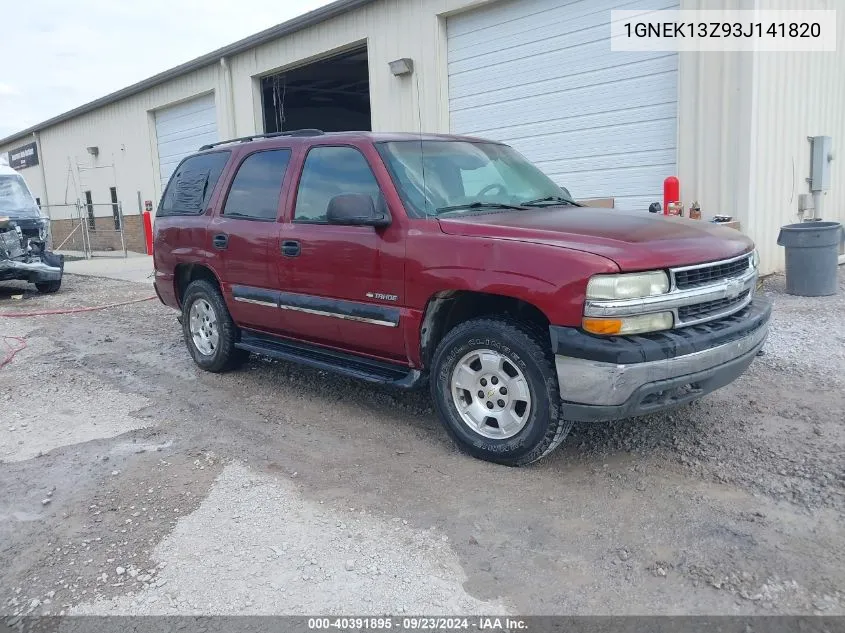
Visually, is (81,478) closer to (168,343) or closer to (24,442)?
(24,442)

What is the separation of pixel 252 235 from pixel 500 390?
2.51 m

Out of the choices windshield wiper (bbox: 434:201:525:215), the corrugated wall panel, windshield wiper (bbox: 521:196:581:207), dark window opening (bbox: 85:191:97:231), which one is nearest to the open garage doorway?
the corrugated wall panel

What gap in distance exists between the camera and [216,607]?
2984 millimetres

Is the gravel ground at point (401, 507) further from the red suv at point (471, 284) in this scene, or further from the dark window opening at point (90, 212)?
the dark window opening at point (90, 212)

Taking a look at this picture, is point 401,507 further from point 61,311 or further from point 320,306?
point 61,311

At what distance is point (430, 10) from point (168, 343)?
23.0 feet

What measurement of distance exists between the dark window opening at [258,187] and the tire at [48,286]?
821cm

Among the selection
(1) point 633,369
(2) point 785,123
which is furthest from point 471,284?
(2) point 785,123

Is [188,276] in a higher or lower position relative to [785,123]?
lower

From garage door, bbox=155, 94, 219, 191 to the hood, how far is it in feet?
48.3

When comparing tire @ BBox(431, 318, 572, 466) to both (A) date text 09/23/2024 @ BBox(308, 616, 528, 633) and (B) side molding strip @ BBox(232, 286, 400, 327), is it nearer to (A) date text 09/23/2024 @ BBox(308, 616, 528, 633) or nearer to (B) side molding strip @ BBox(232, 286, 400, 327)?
(B) side molding strip @ BBox(232, 286, 400, 327)

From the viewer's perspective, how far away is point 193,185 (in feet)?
A: 21.2

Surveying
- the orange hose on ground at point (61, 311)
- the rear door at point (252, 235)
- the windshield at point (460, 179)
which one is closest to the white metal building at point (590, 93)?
the rear door at point (252, 235)

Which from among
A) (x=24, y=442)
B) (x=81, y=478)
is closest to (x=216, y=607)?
(x=81, y=478)
